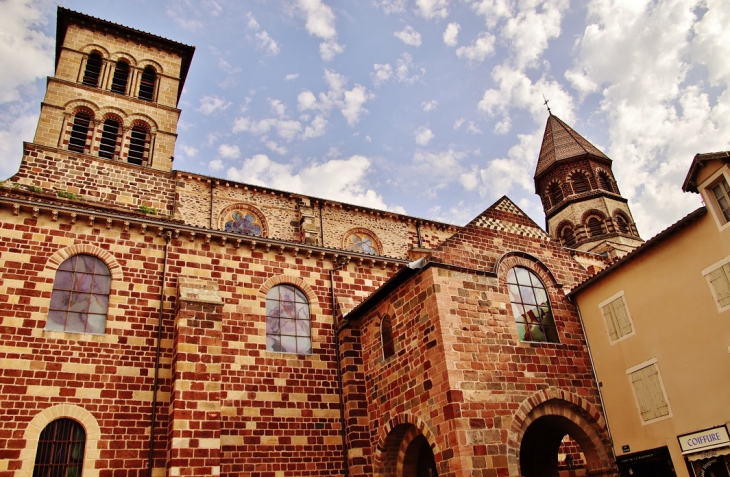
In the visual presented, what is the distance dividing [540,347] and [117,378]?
384 inches

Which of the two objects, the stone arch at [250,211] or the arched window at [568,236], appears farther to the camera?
the arched window at [568,236]

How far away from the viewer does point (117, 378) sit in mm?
12039

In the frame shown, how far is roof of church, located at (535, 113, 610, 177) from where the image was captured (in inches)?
1309

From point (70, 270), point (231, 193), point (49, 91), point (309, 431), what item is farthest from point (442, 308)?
point (49, 91)

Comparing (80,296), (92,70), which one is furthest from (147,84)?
(80,296)

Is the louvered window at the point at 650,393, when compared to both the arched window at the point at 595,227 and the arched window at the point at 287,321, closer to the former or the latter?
the arched window at the point at 287,321

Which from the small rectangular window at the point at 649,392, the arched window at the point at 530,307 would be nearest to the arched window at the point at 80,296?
the arched window at the point at 530,307

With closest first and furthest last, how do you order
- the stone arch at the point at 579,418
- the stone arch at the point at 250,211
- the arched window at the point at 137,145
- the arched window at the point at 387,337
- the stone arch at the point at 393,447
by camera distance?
the stone arch at the point at 579,418 → the stone arch at the point at 393,447 → the arched window at the point at 387,337 → the arched window at the point at 137,145 → the stone arch at the point at 250,211

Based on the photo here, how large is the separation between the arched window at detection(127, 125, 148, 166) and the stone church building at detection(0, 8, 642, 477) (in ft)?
13.8

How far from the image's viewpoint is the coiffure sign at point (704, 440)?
10162 millimetres

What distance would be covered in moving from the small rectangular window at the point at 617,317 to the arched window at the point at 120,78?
20.6 metres

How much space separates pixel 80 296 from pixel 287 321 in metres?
5.08

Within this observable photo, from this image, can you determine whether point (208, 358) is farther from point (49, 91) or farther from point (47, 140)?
point (49, 91)

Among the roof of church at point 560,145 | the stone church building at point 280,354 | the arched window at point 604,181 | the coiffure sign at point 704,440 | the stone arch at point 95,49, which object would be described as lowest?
the coiffure sign at point 704,440
